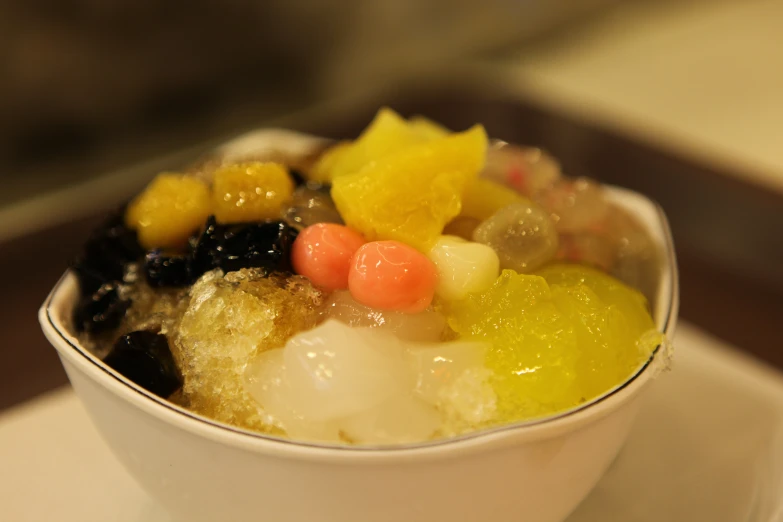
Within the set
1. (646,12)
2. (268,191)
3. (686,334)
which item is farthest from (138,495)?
(646,12)

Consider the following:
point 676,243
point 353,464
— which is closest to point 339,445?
point 353,464

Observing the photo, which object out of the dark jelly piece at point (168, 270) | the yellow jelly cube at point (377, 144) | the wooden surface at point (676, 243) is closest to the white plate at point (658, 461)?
the wooden surface at point (676, 243)

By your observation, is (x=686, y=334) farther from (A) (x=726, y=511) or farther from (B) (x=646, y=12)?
(B) (x=646, y=12)

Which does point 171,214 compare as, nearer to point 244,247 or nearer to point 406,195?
point 244,247

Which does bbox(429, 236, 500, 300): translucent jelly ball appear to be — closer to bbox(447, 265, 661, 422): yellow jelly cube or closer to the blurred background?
bbox(447, 265, 661, 422): yellow jelly cube

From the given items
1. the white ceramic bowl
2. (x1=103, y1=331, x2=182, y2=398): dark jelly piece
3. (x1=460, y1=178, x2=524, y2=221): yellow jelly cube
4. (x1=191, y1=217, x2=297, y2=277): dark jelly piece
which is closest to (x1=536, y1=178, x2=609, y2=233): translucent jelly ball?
(x1=460, y1=178, x2=524, y2=221): yellow jelly cube

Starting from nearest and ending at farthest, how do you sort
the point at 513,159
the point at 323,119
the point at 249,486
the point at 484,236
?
the point at 249,486 → the point at 484,236 → the point at 513,159 → the point at 323,119
